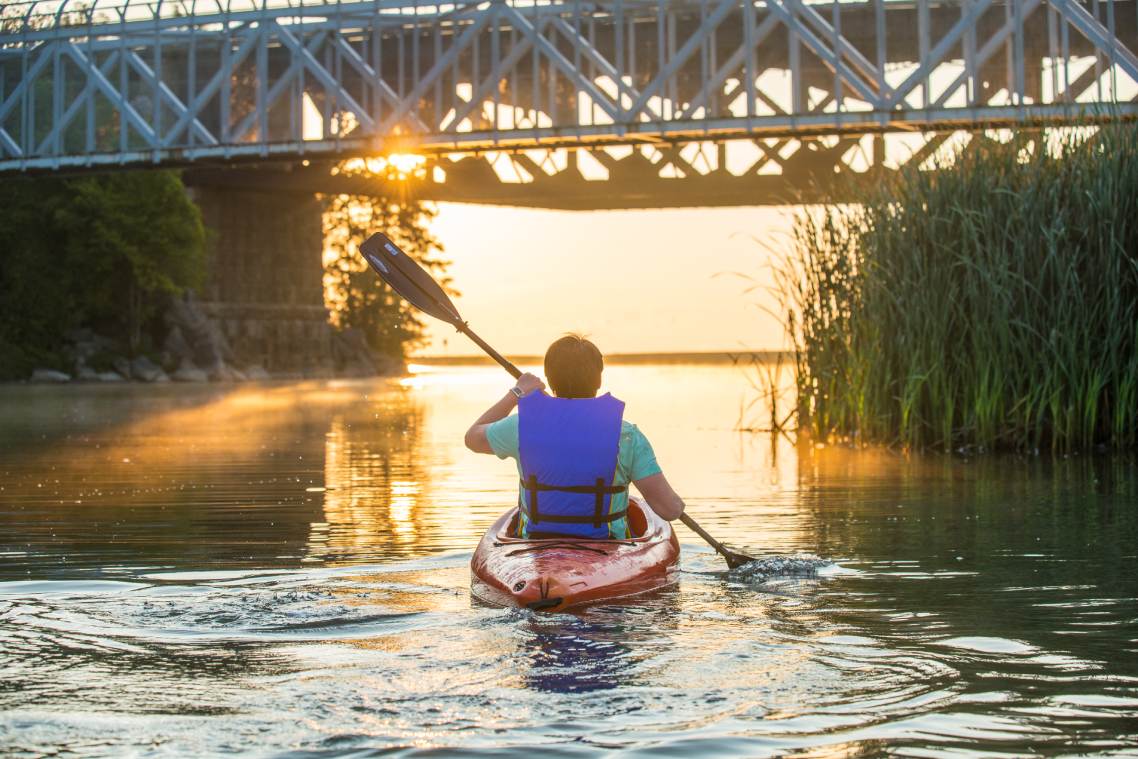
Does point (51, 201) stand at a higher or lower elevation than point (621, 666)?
higher

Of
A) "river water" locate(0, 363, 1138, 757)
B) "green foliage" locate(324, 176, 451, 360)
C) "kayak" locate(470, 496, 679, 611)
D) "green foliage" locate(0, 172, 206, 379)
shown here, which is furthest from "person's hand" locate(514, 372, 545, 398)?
"green foliage" locate(324, 176, 451, 360)

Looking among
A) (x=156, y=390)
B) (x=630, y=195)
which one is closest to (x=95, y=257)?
(x=156, y=390)

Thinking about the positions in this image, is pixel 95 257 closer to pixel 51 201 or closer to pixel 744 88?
pixel 51 201

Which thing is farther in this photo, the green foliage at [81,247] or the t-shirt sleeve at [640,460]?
the green foliage at [81,247]

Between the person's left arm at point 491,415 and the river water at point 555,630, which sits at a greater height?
the person's left arm at point 491,415

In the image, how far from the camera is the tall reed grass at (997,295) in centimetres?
1431

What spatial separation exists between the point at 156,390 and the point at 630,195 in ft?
64.3

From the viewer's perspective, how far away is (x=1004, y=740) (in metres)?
4.38

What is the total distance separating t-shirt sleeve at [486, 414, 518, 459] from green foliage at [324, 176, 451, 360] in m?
66.3

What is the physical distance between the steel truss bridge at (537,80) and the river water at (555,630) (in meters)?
28.3

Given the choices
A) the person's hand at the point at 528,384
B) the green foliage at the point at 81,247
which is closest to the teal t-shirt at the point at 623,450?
the person's hand at the point at 528,384

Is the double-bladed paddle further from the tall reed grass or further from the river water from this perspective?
the tall reed grass

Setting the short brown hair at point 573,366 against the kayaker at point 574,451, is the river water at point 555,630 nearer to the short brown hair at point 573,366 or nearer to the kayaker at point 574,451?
the kayaker at point 574,451

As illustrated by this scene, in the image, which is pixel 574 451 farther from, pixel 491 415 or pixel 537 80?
pixel 537 80
